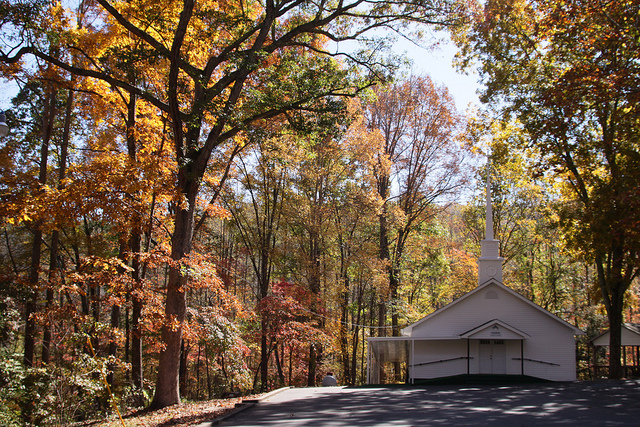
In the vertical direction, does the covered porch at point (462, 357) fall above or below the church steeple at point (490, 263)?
below

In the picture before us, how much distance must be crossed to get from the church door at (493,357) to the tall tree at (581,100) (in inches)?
150

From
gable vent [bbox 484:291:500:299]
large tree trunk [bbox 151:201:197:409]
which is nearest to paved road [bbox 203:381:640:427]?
large tree trunk [bbox 151:201:197:409]

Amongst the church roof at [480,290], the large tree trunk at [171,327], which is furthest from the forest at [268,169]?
the church roof at [480,290]

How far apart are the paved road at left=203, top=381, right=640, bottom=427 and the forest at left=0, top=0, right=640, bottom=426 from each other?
355 centimetres

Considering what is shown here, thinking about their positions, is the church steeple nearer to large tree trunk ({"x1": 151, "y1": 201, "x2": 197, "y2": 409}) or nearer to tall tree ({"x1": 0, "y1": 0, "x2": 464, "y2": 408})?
tall tree ({"x1": 0, "y1": 0, "x2": 464, "y2": 408})

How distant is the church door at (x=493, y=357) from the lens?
1972cm

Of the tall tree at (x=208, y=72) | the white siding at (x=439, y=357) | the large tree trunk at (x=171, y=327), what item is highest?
the tall tree at (x=208, y=72)

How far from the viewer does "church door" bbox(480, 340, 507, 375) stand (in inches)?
776

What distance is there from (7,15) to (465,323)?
59.2 ft

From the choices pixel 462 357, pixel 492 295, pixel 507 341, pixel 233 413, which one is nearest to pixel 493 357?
pixel 507 341

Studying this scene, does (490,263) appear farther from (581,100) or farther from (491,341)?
(581,100)

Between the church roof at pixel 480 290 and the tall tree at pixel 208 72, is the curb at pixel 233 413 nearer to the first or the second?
the tall tree at pixel 208 72

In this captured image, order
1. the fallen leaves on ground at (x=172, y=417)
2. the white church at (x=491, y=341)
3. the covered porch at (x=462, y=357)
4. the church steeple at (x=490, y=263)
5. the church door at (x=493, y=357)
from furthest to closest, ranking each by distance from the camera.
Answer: the church steeple at (x=490, y=263) < the church door at (x=493, y=357) < the covered porch at (x=462, y=357) < the white church at (x=491, y=341) < the fallen leaves on ground at (x=172, y=417)

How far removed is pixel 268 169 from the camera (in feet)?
82.3
